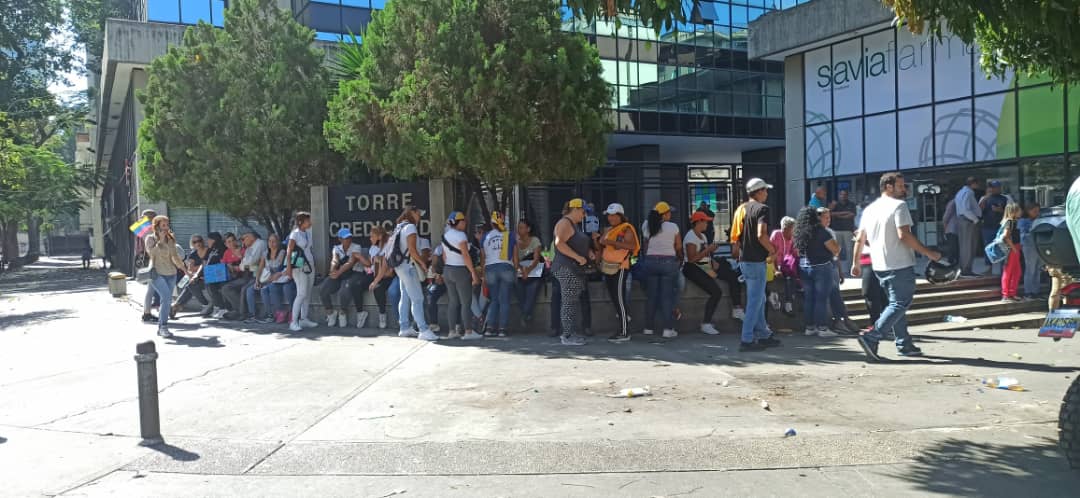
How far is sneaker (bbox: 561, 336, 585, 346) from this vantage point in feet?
30.3

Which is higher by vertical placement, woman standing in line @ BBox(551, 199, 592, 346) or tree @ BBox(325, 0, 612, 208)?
tree @ BBox(325, 0, 612, 208)

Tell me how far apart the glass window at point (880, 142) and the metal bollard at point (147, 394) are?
1634 cm

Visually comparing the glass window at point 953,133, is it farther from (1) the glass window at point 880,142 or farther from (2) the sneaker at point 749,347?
(2) the sneaker at point 749,347

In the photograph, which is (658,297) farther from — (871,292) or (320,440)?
(320,440)

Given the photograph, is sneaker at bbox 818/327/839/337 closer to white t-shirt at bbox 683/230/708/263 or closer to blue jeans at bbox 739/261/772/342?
blue jeans at bbox 739/261/772/342

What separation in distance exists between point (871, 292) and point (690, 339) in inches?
86.6

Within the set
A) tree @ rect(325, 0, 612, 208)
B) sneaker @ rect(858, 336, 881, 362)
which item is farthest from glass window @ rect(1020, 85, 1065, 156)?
sneaker @ rect(858, 336, 881, 362)

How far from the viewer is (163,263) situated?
36.1ft

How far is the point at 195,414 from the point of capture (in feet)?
20.7

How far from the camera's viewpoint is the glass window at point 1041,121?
14.5 metres

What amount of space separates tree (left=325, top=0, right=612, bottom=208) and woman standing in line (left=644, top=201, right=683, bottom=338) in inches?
86.4

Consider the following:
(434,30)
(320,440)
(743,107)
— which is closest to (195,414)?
(320,440)

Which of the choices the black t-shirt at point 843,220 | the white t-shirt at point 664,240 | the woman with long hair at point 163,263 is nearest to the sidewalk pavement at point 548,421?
the white t-shirt at point 664,240

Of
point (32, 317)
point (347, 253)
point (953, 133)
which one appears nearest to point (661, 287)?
point (347, 253)
